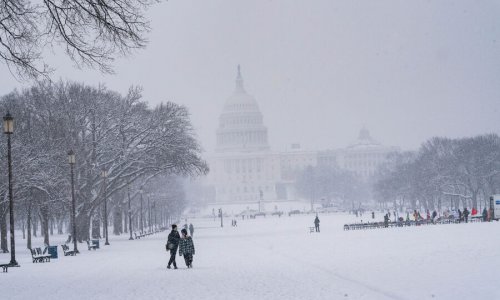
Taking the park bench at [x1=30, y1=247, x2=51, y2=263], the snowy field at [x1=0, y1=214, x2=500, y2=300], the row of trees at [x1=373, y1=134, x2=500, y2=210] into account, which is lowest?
the snowy field at [x1=0, y1=214, x2=500, y2=300]

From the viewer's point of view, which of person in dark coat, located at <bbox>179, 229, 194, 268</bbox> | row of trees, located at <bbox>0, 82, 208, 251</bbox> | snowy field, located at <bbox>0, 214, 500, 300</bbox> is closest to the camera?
snowy field, located at <bbox>0, 214, 500, 300</bbox>

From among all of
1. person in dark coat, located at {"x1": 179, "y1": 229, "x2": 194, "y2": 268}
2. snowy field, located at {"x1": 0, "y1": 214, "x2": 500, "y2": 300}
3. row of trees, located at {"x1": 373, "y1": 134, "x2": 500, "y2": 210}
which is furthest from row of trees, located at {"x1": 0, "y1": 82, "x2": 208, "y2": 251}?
row of trees, located at {"x1": 373, "y1": 134, "x2": 500, "y2": 210}

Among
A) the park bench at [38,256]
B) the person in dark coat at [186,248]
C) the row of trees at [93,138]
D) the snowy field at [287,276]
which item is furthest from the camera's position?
the row of trees at [93,138]

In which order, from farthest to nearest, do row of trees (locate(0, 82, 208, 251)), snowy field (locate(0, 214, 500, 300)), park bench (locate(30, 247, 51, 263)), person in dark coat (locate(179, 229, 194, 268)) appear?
row of trees (locate(0, 82, 208, 251))
park bench (locate(30, 247, 51, 263))
person in dark coat (locate(179, 229, 194, 268))
snowy field (locate(0, 214, 500, 300))

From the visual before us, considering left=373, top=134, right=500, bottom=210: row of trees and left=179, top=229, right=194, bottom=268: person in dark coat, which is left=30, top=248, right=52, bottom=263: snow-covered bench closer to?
left=179, top=229, right=194, bottom=268: person in dark coat

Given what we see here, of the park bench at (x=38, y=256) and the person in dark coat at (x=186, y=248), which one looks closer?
the person in dark coat at (x=186, y=248)

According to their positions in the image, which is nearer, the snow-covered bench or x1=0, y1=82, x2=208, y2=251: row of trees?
the snow-covered bench

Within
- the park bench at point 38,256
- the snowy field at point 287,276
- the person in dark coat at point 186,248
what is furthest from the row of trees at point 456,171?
the person in dark coat at point 186,248

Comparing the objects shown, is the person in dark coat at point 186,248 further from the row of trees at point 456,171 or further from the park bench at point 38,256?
the row of trees at point 456,171

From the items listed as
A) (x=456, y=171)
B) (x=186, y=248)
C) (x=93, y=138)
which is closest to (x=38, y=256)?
(x=186, y=248)

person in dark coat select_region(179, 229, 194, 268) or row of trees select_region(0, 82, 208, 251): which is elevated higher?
row of trees select_region(0, 82, 208, 251)

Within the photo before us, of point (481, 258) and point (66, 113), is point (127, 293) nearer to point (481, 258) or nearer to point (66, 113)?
point (481, 258)

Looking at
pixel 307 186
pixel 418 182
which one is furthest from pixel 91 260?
pixel 307 186

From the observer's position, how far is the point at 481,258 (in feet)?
87.6
